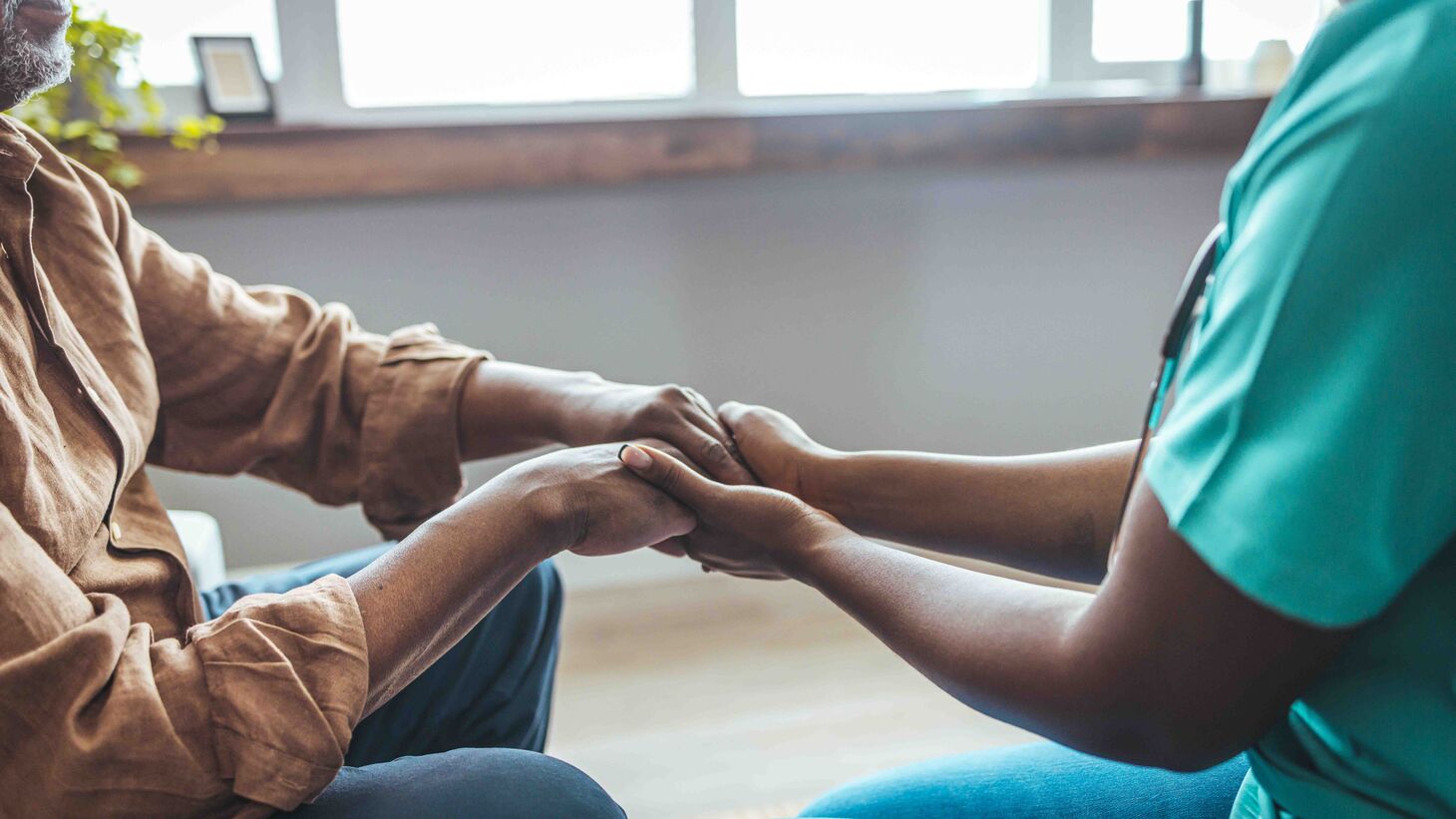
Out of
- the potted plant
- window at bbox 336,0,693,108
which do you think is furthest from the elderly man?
window at bbox 336,0,693,108

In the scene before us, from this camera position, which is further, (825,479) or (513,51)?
(513,51)

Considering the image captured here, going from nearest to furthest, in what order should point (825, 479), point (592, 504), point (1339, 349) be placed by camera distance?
point (1339, 349)
point (592, 504)
point (825, 479)

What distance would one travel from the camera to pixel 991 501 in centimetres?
110

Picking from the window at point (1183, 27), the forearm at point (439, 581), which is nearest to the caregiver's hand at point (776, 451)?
the forearm at point (439, 581)

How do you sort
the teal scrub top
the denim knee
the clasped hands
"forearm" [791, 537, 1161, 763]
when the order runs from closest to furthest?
1. the teal scrub top
2. "forearm" [791, 537, 1161, 763]
3. the denim knee
4. the clasped hands

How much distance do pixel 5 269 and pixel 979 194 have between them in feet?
5.92

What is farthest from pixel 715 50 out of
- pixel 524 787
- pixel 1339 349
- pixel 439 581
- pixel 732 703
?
pixel 1339 349

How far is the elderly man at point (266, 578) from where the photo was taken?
68 centimetres

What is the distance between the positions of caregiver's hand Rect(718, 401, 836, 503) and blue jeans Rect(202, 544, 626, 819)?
0.25 metres

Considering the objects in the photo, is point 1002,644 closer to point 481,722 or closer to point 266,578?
point 481,722

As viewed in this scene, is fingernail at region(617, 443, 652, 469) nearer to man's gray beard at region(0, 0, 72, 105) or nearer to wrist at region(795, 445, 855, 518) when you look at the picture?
wrist at region(795, 445, 855, 518)

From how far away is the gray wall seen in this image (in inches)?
81.4

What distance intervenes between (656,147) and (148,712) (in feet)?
5.03

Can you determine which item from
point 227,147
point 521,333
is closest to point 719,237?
point 521,333
